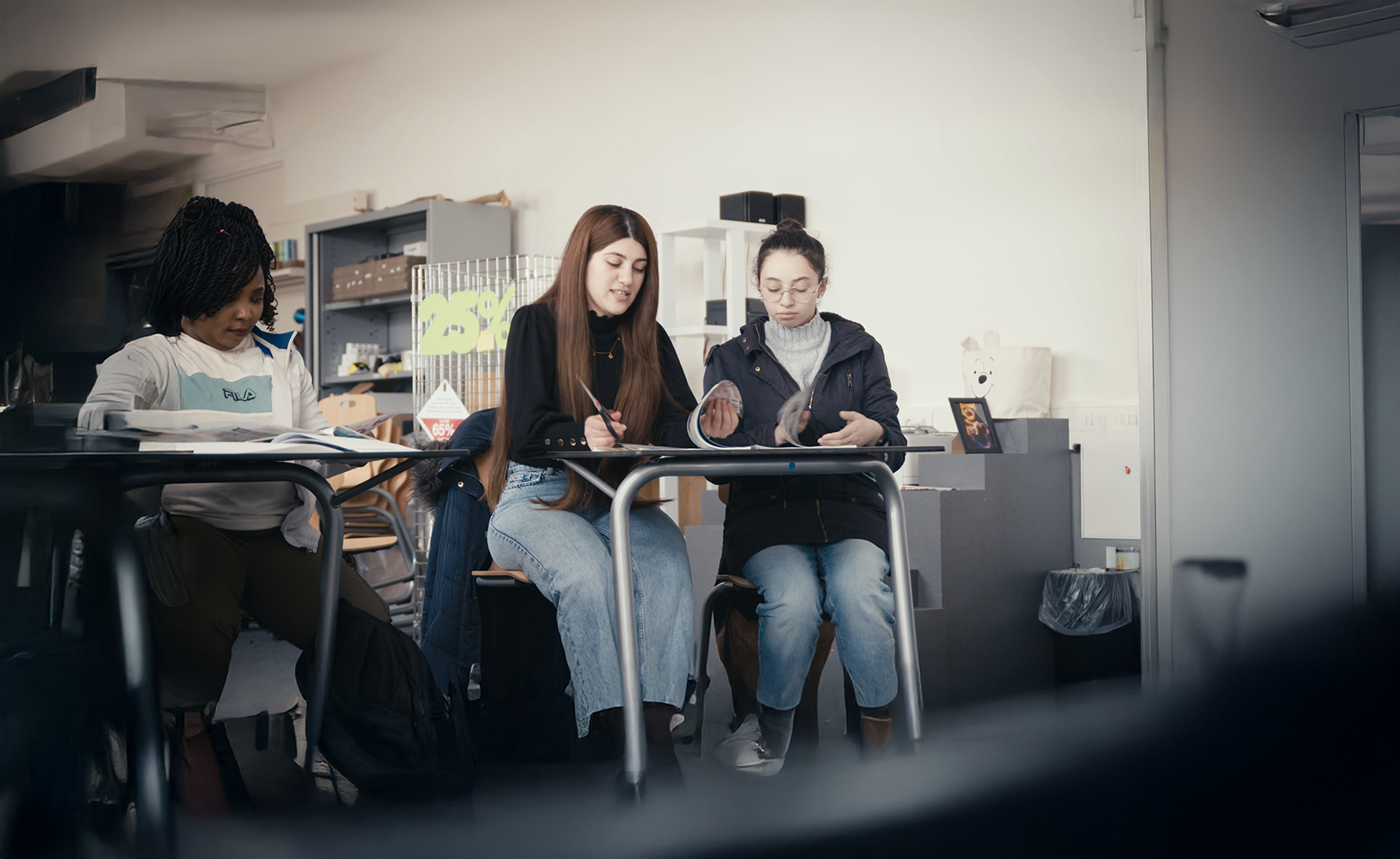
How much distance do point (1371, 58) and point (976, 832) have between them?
6.19 feet

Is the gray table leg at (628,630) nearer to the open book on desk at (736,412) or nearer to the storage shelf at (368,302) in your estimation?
the open book on desk at (736,412)

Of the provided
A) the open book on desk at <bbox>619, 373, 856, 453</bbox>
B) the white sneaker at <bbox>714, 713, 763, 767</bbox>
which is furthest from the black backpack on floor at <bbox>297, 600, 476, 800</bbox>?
the open book on desk at <bbox>619, 373, 856, 453</bbox>

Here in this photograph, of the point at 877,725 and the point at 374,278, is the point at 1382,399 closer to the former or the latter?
the point at 877,725

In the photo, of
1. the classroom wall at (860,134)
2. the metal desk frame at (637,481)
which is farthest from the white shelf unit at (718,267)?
the metal desk frame at (637,481)

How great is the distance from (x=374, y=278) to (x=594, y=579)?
328 cm

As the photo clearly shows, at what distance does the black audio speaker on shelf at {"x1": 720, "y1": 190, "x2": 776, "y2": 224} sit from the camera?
3.39 meters

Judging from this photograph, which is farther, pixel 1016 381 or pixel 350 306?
pixel 350 306

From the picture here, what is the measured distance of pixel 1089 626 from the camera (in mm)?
2654

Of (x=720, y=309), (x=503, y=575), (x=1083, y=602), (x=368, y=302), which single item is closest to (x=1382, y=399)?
(x=1083, y=602)

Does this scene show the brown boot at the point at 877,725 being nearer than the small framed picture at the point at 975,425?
Yes

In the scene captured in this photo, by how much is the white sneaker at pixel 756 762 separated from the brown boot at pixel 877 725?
0.53ft

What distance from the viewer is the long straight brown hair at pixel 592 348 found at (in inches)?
73.2

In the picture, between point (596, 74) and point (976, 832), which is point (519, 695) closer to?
point (976, 832)

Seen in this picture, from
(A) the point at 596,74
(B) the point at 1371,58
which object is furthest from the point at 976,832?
(A) the point at 596,74
